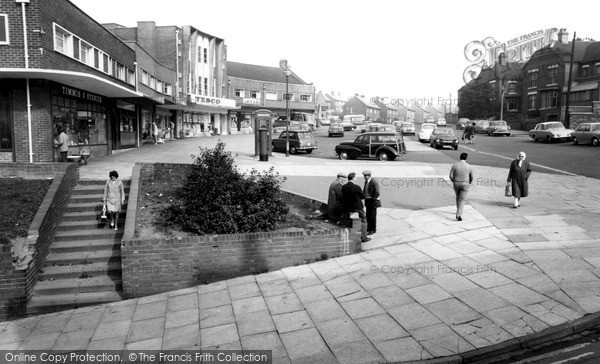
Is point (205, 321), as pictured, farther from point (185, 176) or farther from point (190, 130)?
point (190, 130)

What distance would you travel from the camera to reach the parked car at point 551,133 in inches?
1364

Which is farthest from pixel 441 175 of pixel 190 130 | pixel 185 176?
pixel 190 130

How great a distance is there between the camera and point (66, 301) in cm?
850

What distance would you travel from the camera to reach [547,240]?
9.81 metres

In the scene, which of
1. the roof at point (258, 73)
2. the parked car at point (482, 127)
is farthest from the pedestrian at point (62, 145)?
the roof at point (258, 73)

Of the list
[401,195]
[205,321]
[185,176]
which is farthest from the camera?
[401,195]

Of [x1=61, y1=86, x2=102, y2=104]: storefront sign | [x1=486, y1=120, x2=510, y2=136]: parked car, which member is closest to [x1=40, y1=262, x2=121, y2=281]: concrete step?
[x1=61, y1=86, x2=102, y2=104]: storefront sign

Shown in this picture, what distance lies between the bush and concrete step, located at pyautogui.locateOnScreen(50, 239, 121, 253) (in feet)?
4.35

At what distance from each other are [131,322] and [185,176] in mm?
5689

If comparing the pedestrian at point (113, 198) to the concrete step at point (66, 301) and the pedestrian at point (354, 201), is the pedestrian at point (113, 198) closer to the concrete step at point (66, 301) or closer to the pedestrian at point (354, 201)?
the concrete step at point (66, 301)

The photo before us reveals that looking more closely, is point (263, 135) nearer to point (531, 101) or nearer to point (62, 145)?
point (62, 145)

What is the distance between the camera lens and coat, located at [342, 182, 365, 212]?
10.2m

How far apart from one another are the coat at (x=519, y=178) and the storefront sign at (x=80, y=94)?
17127mm

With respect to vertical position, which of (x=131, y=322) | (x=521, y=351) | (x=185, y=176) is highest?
(x=185, y=176)
